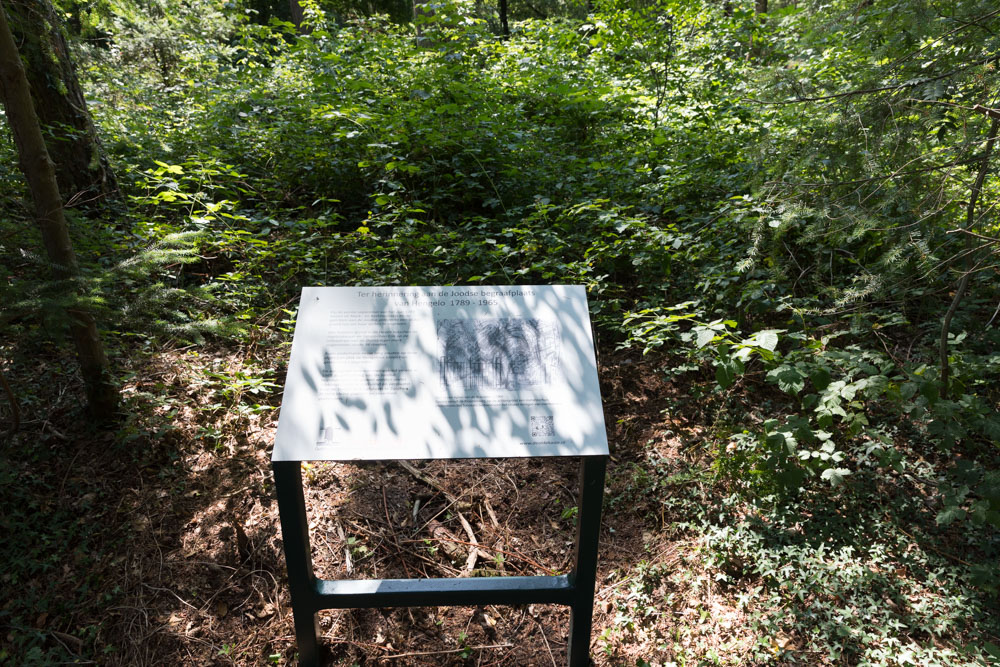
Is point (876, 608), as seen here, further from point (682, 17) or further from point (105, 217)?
point (682, 17)

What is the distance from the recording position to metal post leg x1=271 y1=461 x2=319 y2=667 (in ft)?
6.78

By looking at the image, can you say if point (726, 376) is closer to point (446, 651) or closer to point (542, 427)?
point (542, 427)

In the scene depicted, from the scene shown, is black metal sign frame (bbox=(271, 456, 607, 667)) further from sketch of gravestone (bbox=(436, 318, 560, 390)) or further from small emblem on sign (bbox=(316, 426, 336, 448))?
sketch of gravestone (bbox=(436, 318, 560, 390))

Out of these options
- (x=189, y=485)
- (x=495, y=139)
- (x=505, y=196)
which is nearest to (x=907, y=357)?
(x=505, y=196)

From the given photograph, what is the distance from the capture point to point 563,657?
253 centimetres

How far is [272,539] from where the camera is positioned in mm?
2951

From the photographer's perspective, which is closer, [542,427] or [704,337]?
[542,427]

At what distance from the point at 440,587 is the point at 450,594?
6 cm

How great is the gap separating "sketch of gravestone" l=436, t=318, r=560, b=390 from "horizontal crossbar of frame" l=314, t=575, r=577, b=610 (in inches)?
34.0

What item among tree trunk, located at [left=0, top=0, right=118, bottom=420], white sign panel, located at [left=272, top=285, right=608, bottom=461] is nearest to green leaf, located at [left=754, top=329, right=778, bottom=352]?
white sign panel, located at [left=272, top=285, right=608, bottom=461]

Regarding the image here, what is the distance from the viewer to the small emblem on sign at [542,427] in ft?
6.66

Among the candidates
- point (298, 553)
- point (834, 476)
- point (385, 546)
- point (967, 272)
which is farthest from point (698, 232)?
point (298, 553)

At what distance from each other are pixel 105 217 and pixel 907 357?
6606 millimetres

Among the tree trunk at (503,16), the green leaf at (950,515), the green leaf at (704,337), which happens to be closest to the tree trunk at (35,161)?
the green leaf at (704,337)
